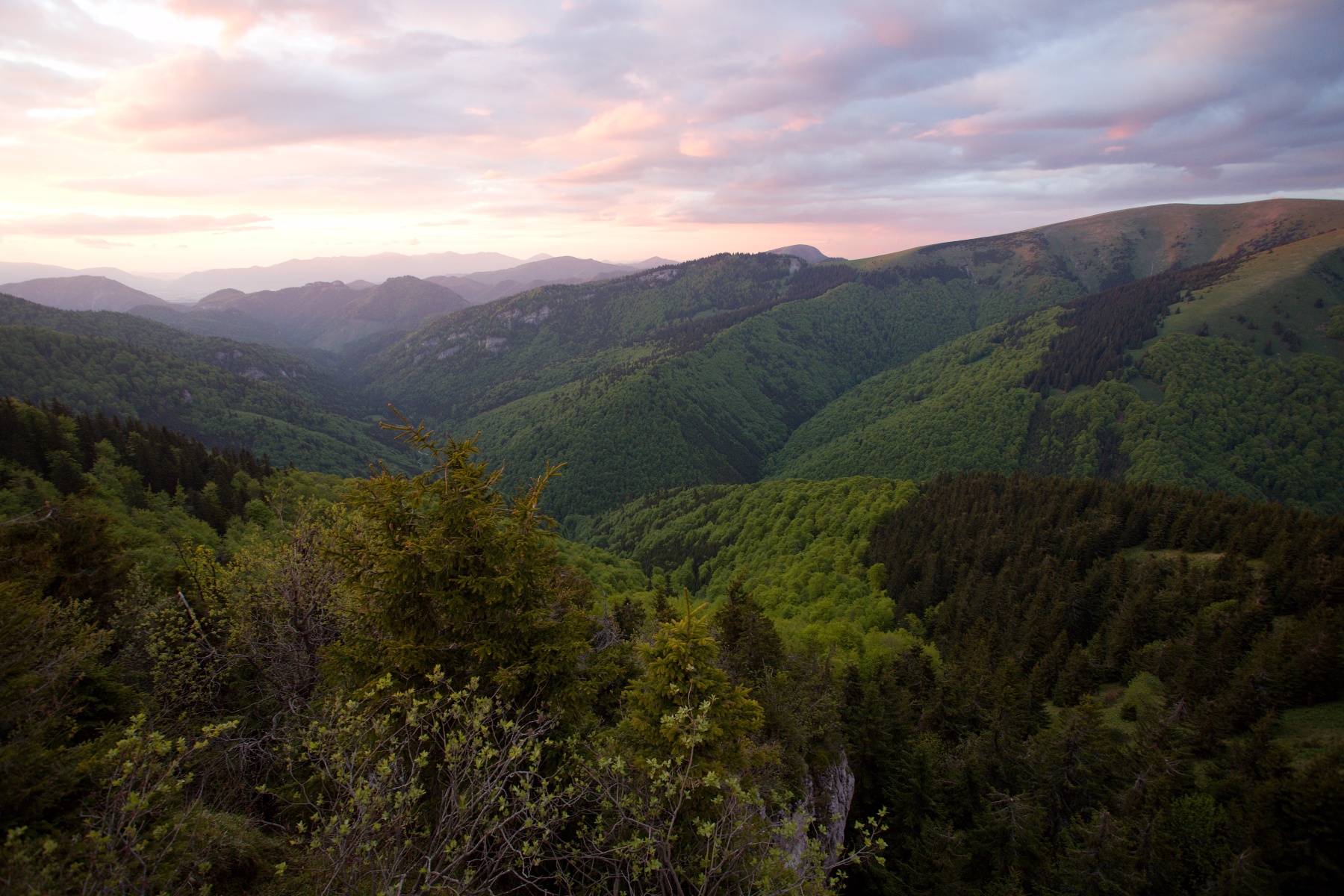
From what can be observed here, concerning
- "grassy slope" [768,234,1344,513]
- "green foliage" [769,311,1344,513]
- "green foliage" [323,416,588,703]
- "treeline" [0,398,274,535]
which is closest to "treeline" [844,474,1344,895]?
"green foliage" [323,416,588,703]

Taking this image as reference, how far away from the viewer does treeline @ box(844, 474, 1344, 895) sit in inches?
975

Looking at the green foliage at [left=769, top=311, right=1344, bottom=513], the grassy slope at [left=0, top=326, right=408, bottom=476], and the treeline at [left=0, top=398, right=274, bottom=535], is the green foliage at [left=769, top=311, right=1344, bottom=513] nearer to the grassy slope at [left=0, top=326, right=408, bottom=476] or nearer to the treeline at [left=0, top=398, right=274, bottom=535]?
the treeline at [left=0, top=398, right=274, bottom=535]

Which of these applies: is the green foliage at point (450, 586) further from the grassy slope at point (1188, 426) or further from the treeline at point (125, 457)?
the grassy slope at point (1188, 426)

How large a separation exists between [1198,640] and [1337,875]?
22144 millimetres

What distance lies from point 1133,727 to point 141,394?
26330 centimetres

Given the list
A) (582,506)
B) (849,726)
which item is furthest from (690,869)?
(582,506)

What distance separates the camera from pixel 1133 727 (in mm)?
38875

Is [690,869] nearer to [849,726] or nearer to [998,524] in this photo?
[849,726]

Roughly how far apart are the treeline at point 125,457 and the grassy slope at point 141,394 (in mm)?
106835

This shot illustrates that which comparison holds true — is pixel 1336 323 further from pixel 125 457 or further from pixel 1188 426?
pixel 125 457

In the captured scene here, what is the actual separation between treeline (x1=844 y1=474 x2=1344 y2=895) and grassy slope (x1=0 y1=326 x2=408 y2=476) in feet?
572

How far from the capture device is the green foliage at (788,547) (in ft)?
230

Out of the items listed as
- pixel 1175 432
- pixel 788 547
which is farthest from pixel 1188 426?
pixel 788 547

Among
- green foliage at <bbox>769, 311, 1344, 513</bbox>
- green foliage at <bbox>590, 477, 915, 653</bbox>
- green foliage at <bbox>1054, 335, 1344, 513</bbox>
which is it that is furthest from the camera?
green foliage at <bbox>769, 311, 1344, 513</bbox>
